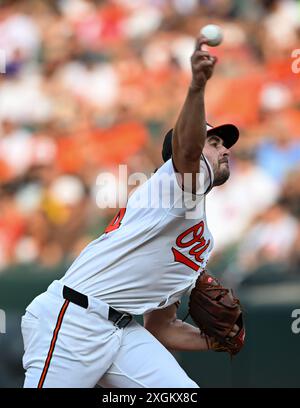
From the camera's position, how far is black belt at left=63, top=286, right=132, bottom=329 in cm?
305

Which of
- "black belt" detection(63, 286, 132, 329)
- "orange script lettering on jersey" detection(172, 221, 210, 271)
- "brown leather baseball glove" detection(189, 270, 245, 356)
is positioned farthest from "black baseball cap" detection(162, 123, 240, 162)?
"black belt" detection(63, 286, 132, 329)

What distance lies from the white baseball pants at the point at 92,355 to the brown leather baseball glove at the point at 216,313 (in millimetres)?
309

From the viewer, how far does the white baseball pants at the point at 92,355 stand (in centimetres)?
297

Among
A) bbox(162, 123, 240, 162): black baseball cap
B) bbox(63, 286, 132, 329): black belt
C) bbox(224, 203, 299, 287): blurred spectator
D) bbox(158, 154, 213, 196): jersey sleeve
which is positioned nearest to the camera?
bbox(158, 154, 213, 196): jersey sleeve

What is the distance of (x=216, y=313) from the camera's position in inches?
128

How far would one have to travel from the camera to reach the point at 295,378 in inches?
196

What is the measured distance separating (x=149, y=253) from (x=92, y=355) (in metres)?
0.45

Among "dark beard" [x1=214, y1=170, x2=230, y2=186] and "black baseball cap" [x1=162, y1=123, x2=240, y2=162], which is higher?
"black baseball cap" [x1=162, y1=123, x2=240, y2=162]

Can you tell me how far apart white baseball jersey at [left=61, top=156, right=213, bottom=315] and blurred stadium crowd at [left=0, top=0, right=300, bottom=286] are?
2781 millimetres

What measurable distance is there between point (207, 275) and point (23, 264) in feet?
10.9

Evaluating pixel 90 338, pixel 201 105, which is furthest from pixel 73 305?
pixel 201 105

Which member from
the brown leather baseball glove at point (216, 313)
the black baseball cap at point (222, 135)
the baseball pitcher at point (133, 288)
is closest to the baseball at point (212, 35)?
Answer: the baseball pitcher at point (133, 288)

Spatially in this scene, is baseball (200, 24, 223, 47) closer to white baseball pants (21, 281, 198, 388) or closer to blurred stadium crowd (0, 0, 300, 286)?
white baseball pants (21, 281, 198, 388)

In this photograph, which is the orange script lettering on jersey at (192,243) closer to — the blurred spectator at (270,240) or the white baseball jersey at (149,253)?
the white baseball jersey at (149,253)
